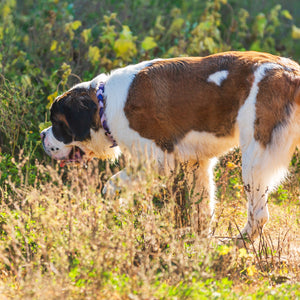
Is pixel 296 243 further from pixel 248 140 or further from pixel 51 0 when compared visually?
pixel 51 0

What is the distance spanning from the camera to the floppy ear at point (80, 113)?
194 inches

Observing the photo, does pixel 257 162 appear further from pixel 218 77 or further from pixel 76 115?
pixel 76 115

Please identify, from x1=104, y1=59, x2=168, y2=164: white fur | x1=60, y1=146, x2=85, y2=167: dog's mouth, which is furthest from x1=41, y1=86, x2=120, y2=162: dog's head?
x1=104, y1=59, x2=168, y2=164: white fur

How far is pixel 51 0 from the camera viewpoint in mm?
8430

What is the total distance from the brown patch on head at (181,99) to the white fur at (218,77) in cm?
3

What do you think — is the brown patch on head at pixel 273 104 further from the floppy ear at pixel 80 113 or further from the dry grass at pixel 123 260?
the floppy ear at pixel 80 113

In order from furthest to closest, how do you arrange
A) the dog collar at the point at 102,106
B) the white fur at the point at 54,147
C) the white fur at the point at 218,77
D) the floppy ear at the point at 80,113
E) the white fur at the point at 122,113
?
the white fur at the point at 54,147 → the floppy ear at the point at 80,113 → the dog collar at the point at 102,106 → the white fur at the point at 122,113 → the white fur at the point at 218,77

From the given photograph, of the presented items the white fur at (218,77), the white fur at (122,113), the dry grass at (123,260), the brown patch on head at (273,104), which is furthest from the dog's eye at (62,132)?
the brown patch on head at (273,104)

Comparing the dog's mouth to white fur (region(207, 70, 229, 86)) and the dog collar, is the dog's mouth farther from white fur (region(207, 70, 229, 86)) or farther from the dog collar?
white fur (region(207, 70, 229, 86))

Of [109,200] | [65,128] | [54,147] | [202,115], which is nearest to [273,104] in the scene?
[202,115]

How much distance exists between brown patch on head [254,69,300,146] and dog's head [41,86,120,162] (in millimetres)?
1492

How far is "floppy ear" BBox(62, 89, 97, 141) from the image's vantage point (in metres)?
4.93

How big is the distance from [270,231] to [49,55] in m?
4.16

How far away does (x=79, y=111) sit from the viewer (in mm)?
4938
